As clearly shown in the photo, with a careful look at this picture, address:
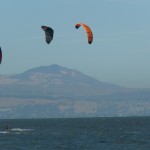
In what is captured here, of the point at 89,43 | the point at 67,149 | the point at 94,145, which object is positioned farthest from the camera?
the point at 94,145

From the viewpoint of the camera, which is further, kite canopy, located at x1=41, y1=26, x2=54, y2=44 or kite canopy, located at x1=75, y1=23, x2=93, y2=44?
kite canopy, located at x1=41, y1=26, x2=54, y2=44

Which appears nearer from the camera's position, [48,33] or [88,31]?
[48,33]

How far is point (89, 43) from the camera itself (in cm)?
6675

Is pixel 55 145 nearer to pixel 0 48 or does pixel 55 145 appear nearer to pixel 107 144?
pixel 107 144

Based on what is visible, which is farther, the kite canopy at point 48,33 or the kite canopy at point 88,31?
the kite canopy at point 48,33

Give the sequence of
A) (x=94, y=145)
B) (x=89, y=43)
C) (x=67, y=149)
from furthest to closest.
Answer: (x=94, y=145) → (x=67, y=149) → (x=89, y=43)

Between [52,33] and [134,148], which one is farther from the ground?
[52,33]

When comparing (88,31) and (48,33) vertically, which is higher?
(88,31)

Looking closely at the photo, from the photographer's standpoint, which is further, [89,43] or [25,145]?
[25,145]

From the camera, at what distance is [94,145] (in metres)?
103

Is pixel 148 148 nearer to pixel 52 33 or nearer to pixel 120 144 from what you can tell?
pixel 120 144

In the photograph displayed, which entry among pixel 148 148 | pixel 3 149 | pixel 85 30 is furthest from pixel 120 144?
pixel 85 30

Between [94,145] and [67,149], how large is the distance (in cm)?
791

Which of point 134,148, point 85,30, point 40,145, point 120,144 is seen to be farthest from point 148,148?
point 85,30
